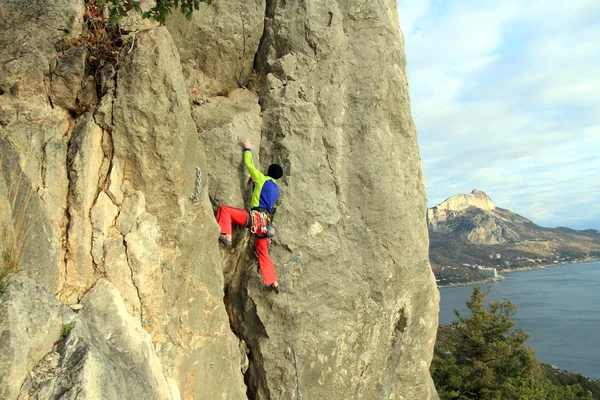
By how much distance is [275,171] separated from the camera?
20.3ft

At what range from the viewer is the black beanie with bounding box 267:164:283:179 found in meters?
6.18

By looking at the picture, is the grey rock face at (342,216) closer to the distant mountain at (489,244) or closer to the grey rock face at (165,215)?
the grey rock face at (165,215)

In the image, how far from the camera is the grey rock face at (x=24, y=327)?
3.06 m

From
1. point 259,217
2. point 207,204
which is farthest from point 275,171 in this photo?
point 207,204

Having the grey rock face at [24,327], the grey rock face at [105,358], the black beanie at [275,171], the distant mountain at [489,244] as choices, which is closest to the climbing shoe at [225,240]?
the black beanie at [275,171]

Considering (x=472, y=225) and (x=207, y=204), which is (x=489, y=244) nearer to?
(x=472, y=225)

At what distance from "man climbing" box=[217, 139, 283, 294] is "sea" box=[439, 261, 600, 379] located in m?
23.2

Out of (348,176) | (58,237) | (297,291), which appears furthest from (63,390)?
(348,176)

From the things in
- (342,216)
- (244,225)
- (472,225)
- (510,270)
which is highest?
(472,225)

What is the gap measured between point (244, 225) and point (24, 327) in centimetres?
310

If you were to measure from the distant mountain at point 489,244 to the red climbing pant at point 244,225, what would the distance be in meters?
102

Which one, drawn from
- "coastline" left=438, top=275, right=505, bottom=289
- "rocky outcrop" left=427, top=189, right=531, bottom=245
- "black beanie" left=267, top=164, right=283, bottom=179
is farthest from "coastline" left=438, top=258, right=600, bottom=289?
"black beanie" left=267, top=164, right=283, bottom=179

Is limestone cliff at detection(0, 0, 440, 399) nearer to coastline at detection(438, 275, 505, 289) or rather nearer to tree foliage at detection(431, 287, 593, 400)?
tree foliage at detection(431, 287, 593, 400)

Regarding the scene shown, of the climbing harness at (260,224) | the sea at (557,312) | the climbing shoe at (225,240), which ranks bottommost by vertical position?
the sea at (557,312)
